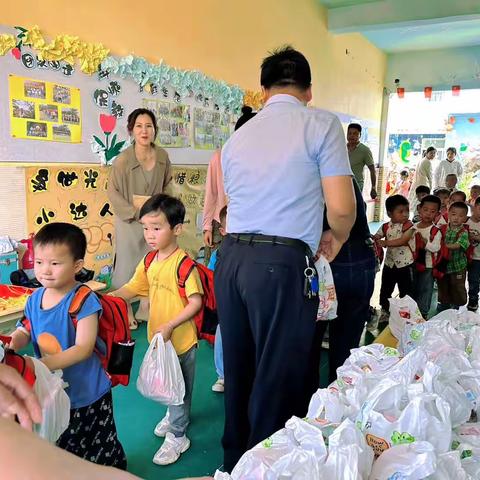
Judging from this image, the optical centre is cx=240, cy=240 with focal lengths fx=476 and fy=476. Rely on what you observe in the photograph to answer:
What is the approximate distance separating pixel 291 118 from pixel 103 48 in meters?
2.37

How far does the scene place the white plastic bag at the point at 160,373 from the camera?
70.1 inches

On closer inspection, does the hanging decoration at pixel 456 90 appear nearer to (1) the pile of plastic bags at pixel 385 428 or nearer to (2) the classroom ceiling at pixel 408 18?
(2) the classroom ceiling at pixel 408 18

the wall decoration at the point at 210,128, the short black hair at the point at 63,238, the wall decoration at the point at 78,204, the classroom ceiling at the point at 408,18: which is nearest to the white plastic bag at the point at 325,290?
the short black hair at the point at 63,238

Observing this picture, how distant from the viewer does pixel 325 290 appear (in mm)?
1667

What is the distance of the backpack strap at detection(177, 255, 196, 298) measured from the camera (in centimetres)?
187

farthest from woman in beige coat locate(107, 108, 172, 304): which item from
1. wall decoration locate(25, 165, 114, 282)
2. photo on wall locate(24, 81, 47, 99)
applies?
photo on wall locate(24, 81, 47, 99)

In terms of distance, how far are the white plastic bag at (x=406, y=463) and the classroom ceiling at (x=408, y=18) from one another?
252 inches

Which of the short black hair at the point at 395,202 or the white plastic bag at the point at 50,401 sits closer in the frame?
the white plastic bag at the point at 50,401

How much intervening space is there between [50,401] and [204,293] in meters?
0.75

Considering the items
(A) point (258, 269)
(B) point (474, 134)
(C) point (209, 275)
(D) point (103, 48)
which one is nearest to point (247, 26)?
(D) point (103, 48)

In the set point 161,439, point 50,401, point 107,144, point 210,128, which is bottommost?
point 161,439

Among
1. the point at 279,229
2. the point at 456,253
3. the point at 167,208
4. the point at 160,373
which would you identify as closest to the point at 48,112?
the point at 167,208

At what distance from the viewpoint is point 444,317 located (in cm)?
197

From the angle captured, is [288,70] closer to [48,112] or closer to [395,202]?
[48,112]
